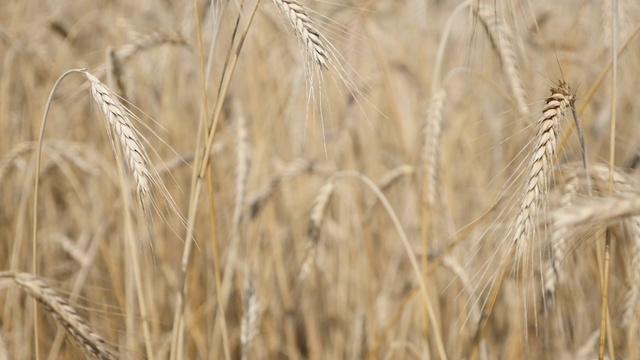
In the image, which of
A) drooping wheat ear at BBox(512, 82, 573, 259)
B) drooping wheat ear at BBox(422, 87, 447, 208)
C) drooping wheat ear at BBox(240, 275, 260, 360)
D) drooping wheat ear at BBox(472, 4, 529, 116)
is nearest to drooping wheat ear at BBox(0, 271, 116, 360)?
drooping wheat ear at BBox(240, 275, 260, 360)

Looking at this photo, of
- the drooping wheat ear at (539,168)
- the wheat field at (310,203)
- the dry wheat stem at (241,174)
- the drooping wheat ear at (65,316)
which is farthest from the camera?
the dry wheat stem at (241,174)

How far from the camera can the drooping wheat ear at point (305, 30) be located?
2.72 ft

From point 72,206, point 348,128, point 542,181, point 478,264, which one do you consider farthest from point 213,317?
point 542,181

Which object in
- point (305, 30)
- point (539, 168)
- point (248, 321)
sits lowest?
point (248, 321)

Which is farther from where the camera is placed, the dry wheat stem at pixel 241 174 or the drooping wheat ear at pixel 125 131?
the dry wheat stem at pixel 241 174

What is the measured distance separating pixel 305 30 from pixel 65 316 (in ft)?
1.87

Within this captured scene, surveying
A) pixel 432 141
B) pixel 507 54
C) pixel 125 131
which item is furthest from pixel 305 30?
pixel 507 54

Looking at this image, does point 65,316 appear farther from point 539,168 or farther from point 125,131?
point 539,168

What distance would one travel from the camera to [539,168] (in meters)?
0.78

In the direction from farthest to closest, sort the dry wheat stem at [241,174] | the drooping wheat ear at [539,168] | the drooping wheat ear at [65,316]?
1. the dry wheat stem at [241,174]
2. the drooping wheat ear at [65,316]
3. the drooping wheat ear at [539,168]

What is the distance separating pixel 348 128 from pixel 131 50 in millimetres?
809

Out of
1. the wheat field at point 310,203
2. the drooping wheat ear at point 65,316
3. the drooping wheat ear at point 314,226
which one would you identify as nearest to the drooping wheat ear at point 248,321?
the wheat field at point 310,203

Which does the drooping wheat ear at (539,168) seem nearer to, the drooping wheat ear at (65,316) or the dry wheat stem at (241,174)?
the drooping wheat ear at (65,316)

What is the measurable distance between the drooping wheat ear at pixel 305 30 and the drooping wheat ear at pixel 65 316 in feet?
1.79
